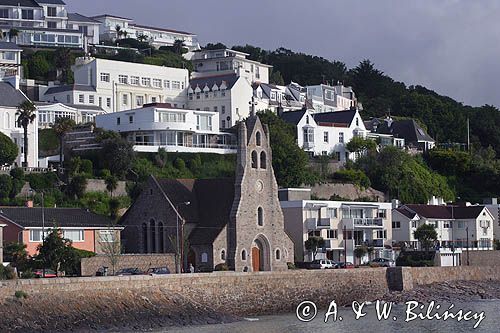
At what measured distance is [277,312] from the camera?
6159cm

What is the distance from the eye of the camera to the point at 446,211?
92250 millimetres

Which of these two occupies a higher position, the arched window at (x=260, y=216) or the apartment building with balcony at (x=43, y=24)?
the apartment building with balcony at (x=43, y=24)

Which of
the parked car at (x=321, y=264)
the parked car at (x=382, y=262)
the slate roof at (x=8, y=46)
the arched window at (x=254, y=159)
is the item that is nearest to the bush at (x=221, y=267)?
the arched window at (x=254, y=159)

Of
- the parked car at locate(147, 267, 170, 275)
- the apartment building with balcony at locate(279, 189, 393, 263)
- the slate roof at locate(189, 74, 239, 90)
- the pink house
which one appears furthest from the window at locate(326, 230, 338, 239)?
the slate roof at locate(189, 74, 239, 90)

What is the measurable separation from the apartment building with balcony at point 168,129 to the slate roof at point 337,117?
13.6m

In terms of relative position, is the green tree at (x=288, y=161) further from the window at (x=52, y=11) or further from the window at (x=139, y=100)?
the window at (x=52, y=11)

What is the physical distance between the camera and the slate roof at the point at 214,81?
347 ft

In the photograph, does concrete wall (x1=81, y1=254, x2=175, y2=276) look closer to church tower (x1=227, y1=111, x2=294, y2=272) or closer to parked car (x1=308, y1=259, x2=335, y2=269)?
church tower (x1=227, y1=111, x2=294, y2=272)

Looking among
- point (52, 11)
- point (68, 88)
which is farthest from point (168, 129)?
point (52, 11)

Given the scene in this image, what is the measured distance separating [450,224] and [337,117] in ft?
62.9

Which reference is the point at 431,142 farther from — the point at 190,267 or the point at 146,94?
the point at 190,267

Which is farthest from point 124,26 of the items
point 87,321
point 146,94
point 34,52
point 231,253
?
point 87,321

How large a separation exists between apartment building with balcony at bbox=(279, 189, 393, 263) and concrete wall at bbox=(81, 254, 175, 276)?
1404 centimetres

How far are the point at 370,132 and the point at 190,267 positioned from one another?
48570 millimetres
